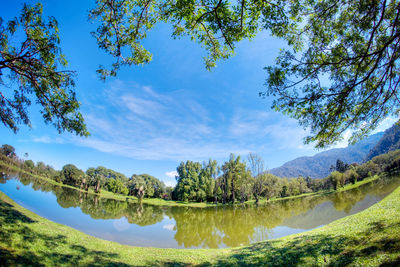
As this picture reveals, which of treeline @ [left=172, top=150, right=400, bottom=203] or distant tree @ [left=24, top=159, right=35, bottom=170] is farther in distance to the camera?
distant tree @ [left=24, top=159, right=35, bottom=170]

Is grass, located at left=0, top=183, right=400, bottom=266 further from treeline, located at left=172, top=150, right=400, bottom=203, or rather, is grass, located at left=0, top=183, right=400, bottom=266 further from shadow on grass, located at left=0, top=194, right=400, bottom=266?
treeline, located at left=172, top=150, right=400, bottom=203

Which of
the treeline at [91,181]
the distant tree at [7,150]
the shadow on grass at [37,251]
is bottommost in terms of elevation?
the shadow on grass at [37,251]

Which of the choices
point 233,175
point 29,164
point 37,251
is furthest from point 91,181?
point 37,251

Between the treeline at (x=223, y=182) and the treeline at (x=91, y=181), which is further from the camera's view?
the treeline at (x=91, y=181)

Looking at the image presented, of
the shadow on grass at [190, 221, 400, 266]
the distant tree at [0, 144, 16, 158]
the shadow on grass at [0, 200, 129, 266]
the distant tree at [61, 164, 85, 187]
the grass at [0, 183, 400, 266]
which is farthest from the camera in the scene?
the distant tree at [0, 144, 16, 158]

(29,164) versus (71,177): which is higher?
(29,164)

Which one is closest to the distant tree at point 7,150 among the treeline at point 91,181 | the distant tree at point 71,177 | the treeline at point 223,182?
the treeline at point 91,181

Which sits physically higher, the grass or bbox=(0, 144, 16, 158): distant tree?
bbox=(0, 144, 16, 158): distant tree

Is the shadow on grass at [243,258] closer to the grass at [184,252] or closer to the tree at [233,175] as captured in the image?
the grass at [184,252]

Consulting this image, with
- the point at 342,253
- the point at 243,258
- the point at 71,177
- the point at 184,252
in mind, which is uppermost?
the point at 71,177

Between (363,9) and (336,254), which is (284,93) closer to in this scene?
(363,9)

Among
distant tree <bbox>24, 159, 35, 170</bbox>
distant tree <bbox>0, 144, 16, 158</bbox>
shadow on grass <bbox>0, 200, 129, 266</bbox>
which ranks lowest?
shadow on grass <bbox>0, 200, 129, 266</bbox>

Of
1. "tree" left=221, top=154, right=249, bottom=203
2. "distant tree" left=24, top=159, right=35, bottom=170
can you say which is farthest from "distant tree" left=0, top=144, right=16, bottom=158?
"tree" left=221, top=154, right=249, bottom=203

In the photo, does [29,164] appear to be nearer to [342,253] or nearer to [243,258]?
[243,258]
